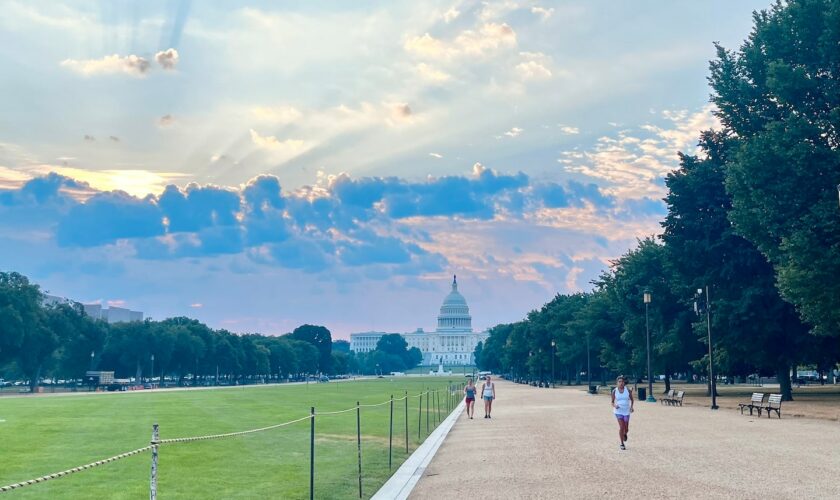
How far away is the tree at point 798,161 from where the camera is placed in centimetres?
3759

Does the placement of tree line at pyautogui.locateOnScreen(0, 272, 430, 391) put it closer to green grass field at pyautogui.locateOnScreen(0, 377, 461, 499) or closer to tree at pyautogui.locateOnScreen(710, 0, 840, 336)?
green grass field at pyautogui.locateOnScreen(0, 377, 461, 499)

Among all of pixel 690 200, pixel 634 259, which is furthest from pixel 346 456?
pixel 634 259

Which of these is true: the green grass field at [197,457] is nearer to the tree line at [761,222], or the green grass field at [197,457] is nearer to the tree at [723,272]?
the tree line at [761,222]

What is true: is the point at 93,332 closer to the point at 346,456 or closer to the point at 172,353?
the point at 172,353

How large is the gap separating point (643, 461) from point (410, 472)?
6.12 metres

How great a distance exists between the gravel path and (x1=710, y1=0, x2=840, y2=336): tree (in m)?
7.30

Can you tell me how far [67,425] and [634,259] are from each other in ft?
178

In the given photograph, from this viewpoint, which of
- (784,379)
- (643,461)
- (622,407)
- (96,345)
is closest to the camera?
(643,461)

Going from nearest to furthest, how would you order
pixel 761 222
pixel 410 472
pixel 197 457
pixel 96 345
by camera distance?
pixel 410 472
pixel 197 457
pixel 761 222
pixel 96 345

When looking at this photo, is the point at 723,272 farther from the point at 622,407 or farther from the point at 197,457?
the point at 197,457

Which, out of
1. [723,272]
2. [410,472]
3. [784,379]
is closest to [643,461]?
[410,472]

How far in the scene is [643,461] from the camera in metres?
20.6

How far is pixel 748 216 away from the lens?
42.8 meters

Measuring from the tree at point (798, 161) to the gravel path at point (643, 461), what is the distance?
730cm
